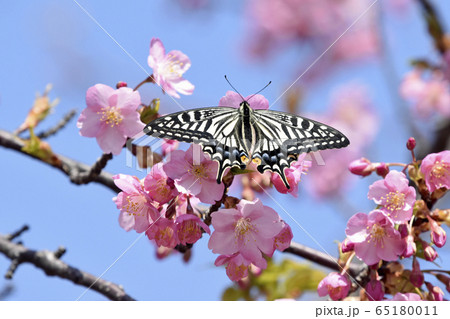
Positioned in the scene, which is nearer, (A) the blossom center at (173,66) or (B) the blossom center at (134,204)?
(B) the blossom center at (134,204)

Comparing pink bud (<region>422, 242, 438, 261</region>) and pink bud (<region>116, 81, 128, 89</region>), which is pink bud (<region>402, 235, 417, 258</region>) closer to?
pink bud (<region>422, 242, 438, 261</region>)

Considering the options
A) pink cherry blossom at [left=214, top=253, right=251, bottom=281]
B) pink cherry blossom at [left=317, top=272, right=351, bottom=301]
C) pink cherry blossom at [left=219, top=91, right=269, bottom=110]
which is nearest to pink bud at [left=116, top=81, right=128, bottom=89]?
pink cherry blossom at [left=219, top=91, right=269, bottom=110]

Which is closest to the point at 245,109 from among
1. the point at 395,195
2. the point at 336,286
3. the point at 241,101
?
the point at 241,101

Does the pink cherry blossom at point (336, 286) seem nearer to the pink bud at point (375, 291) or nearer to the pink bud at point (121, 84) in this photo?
the pink bud at point (375, 291)

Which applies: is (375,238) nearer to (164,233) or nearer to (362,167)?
(362,167)

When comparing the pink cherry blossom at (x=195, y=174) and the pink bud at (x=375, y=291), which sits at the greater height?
the pink cherry blossom at (x=195, y=174)

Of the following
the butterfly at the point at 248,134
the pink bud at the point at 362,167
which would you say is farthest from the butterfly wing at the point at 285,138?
the pink bud at the point at 362,167

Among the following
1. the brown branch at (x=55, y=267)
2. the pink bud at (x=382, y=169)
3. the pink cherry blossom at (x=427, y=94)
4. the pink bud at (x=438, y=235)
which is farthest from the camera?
the pink cherry blossom at (x=427, y=94)
